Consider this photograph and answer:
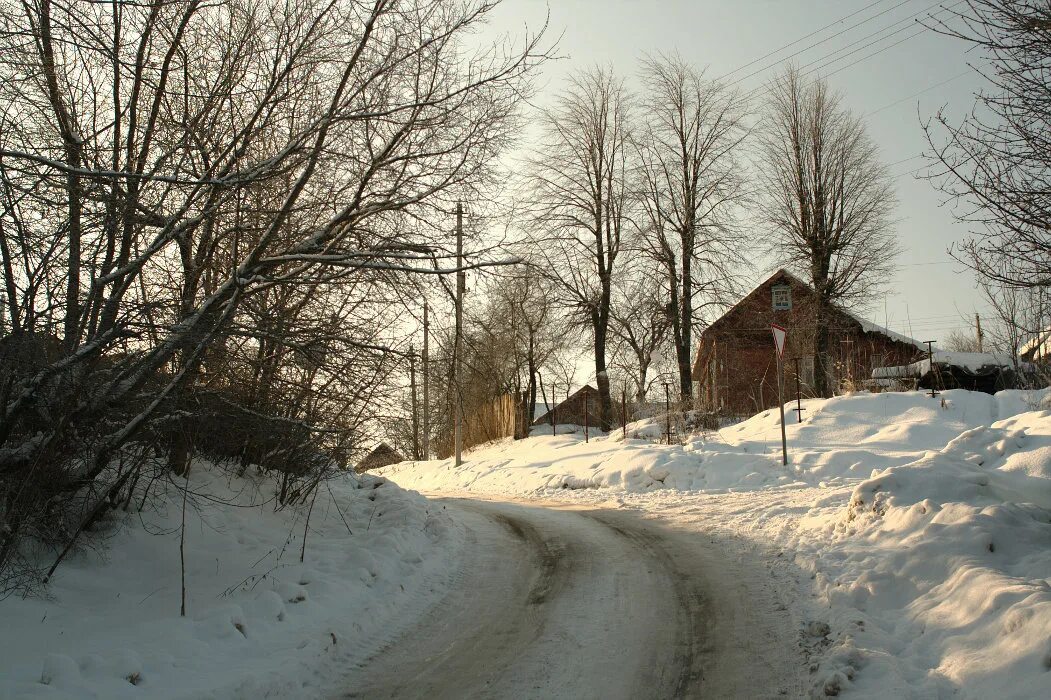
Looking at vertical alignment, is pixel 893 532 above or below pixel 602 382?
below

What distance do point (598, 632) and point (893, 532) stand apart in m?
3.46

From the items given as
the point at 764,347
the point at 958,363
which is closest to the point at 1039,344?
the point at 958,363

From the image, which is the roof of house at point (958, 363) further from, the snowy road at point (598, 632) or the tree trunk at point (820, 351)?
the snowy road at point (598, 632)

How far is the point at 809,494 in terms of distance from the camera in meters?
12.5

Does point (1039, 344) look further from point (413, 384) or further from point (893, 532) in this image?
point (413, 384)

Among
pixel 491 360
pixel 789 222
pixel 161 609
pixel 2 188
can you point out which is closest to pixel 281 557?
pixel 161 609

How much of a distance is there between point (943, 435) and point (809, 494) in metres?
7.77

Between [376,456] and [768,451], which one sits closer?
[376,456]

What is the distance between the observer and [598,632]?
644cm

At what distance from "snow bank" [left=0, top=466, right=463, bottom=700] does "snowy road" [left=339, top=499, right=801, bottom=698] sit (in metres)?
0.44

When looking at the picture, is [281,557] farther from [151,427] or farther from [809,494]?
[809,494]

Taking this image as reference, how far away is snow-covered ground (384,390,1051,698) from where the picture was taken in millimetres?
5109

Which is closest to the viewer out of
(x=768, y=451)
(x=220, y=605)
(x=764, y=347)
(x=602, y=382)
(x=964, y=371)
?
(x=220, y=605)

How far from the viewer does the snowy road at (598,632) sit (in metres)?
5.38
